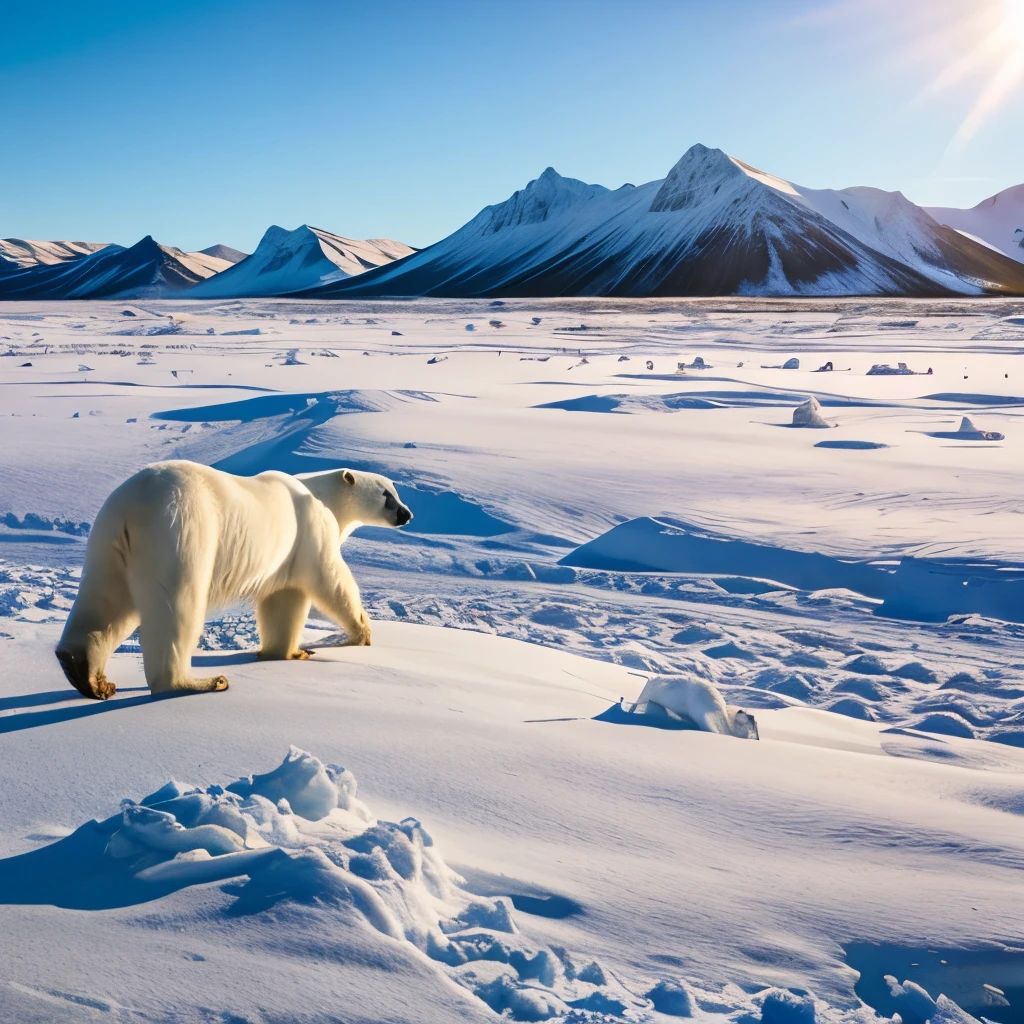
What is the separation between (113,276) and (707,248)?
91.0m

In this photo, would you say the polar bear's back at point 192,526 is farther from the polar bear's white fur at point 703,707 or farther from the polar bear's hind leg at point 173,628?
the polar bear's white fur at point 703,707

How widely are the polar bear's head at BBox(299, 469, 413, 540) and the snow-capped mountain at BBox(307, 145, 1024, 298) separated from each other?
11703cm

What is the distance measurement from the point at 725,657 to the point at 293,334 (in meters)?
27.2

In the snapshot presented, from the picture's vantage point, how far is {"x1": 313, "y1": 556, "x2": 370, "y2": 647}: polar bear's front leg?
400 cm

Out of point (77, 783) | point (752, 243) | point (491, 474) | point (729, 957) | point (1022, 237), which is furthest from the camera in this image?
A: point (1022, 237)

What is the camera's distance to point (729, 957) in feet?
6.02

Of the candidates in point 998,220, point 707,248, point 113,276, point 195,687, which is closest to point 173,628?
point 195,687

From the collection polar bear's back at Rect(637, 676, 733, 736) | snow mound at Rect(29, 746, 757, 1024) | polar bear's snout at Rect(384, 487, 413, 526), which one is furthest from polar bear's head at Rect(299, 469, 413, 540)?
snow mound at Rect(29, 746, 757, 1024)

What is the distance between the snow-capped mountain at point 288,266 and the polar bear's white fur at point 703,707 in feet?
484

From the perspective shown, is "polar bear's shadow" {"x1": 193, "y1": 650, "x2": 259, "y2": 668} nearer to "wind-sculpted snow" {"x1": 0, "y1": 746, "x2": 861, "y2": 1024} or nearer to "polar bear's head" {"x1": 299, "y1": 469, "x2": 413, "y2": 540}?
"polar bear's head" {"x1": 299, "y1": 469, "x2": 413, "y2": 540}

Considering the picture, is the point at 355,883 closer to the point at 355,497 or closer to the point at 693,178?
the point at 355,497

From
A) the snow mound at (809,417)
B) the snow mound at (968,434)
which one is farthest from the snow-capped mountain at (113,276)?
the snow mound at (968,434)

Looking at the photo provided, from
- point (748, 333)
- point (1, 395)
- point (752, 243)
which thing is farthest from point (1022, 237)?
point (1, 395)

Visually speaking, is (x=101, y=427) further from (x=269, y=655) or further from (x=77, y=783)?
(x=77, y=783)
